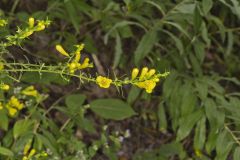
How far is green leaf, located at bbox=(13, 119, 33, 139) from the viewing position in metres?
2.30

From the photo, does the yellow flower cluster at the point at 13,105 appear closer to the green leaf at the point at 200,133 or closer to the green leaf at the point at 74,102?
the green leaf at the point at 74,102

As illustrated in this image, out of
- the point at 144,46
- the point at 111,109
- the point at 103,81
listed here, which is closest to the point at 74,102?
the point at 111,109

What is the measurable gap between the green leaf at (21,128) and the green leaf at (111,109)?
0.39m

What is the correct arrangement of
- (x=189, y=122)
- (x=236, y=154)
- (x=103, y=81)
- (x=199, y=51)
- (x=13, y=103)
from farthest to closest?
(x=199, y=51) → (x=189, y=122) → (x=13, y=103) → (x=236, y=154) → (x=103, y=81)

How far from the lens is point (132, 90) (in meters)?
2.70

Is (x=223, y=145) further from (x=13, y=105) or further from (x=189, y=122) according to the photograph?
(x=13, y=105)

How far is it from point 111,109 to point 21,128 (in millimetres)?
A: 525

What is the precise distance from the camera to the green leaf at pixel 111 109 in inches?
101

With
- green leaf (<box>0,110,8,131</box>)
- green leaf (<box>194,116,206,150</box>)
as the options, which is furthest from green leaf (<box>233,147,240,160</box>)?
green leaf (<box>0,110,8,131</box>)

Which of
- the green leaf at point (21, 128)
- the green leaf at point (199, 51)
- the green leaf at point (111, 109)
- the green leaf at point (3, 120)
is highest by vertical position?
the green leaf at point (199, 51)

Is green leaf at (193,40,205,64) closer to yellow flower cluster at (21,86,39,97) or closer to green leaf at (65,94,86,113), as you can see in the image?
green leaf at (65,94,86,113)

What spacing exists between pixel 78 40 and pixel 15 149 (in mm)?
1020

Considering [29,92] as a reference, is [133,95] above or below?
below

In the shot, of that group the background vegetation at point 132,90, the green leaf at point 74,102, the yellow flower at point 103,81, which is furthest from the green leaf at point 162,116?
the yellow flower at point 103,81
